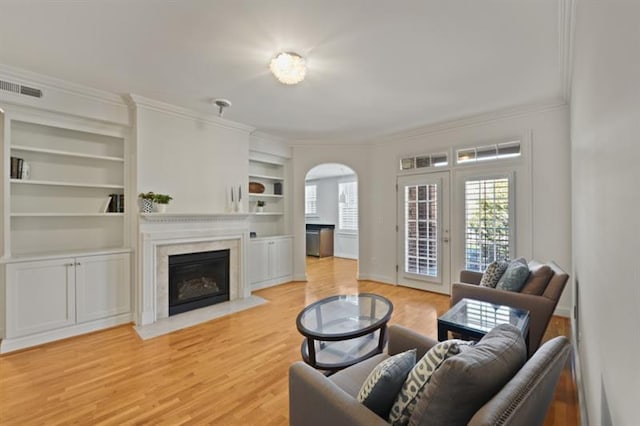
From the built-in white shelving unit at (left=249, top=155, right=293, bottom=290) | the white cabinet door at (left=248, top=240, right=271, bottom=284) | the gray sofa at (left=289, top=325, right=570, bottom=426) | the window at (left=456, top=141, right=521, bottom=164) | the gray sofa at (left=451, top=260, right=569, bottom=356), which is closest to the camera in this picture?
the gray sofa at (left=289, top=325, right=570, bottom=426)

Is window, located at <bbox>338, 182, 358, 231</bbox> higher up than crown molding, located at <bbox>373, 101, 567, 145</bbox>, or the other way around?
crown molding, located at <bbox>373, 101, 567, 145</bbox>

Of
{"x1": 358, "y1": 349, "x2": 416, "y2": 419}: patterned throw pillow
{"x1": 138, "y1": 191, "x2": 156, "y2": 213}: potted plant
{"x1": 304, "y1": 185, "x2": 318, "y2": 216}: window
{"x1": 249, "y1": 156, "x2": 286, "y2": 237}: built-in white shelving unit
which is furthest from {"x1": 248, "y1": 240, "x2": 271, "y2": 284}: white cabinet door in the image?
{"x1": 304, "y1": 185, "x2": 318, "y2": 216}: window

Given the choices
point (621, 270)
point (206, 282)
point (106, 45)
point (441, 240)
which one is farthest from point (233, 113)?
point (621, 270)

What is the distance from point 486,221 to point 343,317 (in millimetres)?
2781

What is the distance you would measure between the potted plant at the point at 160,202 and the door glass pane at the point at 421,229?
3.81 m

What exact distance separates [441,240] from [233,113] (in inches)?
148

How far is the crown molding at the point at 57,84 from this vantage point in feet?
9.29

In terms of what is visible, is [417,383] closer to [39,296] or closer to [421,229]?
[39,296]

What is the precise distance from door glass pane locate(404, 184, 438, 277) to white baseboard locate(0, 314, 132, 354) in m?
4.31

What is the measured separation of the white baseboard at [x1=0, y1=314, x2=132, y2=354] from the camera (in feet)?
9.31

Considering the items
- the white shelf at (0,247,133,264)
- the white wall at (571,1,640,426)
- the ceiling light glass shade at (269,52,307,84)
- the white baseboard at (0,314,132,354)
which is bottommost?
the white baseboard at (0,314,132,354)

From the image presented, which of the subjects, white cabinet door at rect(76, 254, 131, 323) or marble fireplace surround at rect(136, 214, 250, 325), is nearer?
white cabinet door at rect(76, 254, 131, 323)

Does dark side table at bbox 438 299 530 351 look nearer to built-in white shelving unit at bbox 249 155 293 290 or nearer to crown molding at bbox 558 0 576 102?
crown molding at bbox 558 0 576 102

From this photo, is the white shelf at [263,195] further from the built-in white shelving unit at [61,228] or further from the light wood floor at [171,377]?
the light wood floor at [171,377]
